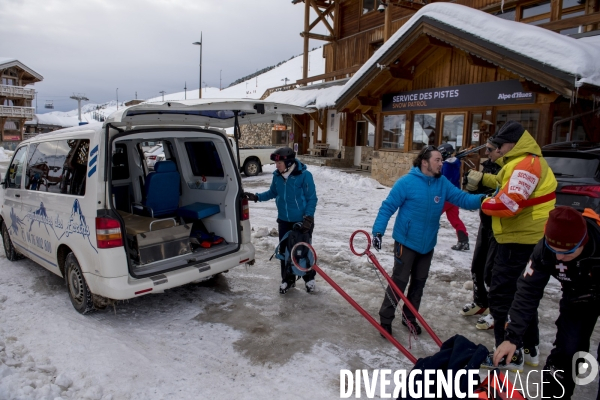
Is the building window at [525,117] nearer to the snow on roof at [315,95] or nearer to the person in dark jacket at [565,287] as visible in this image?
the snow on roof at [315,95]

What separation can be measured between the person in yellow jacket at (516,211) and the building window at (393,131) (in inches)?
402

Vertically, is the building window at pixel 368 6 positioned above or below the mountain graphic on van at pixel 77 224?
above

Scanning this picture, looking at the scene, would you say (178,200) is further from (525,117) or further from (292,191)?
(525,117)

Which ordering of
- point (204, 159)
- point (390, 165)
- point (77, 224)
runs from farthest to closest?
point (390, 165)
point (204, 159)
point (77, 224)

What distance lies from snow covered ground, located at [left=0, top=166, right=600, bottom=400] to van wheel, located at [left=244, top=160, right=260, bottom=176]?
11543 millimetres

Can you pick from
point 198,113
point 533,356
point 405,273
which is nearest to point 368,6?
point 198,113

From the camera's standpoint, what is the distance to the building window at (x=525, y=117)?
31.3ft

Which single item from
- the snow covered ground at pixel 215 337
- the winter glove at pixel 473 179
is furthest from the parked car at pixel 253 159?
the winter glove at pixel 473 179

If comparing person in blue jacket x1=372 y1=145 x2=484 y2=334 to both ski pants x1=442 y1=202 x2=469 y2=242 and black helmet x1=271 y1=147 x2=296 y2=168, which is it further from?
ski pants x1=442 y1=202 x2=469 y2=242

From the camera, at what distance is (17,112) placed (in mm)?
43312

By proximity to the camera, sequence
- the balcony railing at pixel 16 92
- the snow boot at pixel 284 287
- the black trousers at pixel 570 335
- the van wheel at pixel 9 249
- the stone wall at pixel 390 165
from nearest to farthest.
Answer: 1. the black trousers at pixel 570 335
2. the snow boot at pixel 284 287
3. the van wheel at pixel 9 249
4. the stone wall at pixel 390 165
5. the balcony railing at pixel 16 92

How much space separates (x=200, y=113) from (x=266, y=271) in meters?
2.30

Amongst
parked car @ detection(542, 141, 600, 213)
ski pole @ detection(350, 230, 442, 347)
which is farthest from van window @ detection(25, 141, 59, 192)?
parked car @ detection(542, 141, 600, 213)

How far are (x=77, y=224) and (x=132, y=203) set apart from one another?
5.51ft
